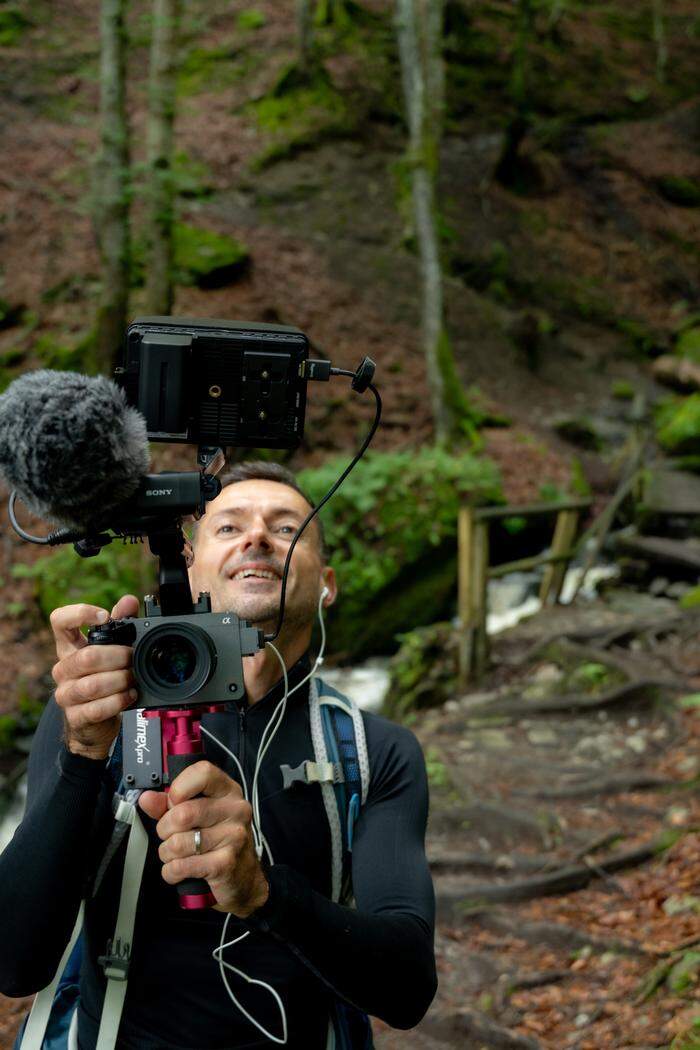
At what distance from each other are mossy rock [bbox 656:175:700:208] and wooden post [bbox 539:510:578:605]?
1387 centimetres

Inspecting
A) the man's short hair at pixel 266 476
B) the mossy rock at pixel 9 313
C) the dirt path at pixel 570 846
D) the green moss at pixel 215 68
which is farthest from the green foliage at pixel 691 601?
the green moss at pixel 215 68

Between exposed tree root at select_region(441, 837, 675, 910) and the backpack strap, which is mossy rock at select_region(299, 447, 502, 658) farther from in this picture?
the backpack strap

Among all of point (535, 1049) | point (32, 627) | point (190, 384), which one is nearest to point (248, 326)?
point (190, 384)

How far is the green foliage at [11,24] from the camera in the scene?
17.1 metres

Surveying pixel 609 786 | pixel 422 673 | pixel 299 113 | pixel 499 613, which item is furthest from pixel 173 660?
pixel 299 113

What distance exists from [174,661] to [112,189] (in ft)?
26.5

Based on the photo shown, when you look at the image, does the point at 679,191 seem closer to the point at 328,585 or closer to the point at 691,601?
the point at 691,601

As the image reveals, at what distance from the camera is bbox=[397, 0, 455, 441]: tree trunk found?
1171 cm

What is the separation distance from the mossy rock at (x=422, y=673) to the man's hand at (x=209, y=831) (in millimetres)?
6186

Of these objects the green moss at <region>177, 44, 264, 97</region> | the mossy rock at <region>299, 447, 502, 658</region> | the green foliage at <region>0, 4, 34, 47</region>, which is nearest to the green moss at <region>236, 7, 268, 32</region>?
the green moss at <region>177, 44, 264, 97</region>

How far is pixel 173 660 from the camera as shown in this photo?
166 centimetres

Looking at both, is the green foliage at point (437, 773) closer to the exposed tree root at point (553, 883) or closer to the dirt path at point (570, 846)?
the dirt path at point (570, 846)

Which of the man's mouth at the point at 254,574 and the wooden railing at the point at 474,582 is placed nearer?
the man's mouth at the point at 254,574

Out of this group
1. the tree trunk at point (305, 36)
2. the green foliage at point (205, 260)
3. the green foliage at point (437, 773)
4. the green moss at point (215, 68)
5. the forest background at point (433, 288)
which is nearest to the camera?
the forest background at point (433, 288)
